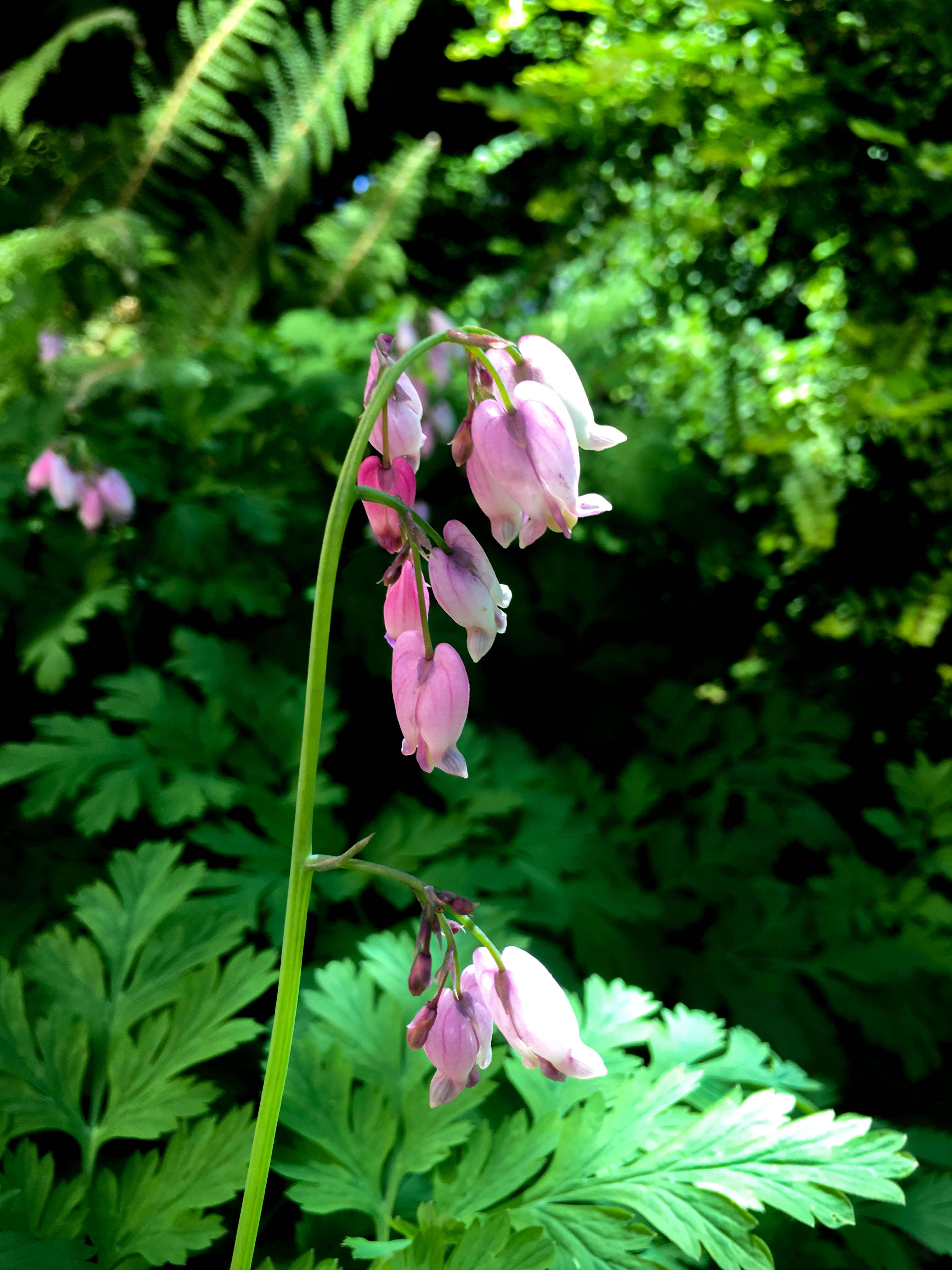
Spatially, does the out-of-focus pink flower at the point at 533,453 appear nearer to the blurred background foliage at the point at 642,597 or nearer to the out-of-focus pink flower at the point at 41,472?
the blurred background foliage at the point at 642,597

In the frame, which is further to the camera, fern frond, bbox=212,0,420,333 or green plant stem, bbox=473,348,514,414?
fern frond, bbox=212,0,420,333

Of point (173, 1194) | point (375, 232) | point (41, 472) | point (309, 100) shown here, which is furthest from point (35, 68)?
point (173, 1194)

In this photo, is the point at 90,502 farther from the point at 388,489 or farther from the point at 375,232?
the point at 375,232

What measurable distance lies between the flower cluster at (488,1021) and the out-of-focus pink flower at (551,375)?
37cm

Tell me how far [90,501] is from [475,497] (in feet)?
5.01

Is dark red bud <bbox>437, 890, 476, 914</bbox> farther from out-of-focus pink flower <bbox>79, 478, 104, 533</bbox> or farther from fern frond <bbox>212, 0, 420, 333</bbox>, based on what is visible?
fern frond <bbox>212, 0, 420, 333</bbox>

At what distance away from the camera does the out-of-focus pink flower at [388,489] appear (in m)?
0.73

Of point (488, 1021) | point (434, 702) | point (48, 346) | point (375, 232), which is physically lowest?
point (375, 232)

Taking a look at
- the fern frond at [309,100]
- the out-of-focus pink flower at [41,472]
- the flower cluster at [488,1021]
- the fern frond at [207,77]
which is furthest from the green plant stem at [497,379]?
the fern frond at [207,77]

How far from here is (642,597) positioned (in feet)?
8.14

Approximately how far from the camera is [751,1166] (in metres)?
0.92

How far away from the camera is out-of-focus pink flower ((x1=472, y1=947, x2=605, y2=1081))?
709mm

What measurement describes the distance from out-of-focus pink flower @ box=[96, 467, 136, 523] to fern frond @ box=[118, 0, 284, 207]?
2.78m

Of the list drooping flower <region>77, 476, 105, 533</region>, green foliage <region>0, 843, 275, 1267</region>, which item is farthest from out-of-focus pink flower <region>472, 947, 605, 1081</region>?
drooping flower <region>77, 476, 105, 533</region>
